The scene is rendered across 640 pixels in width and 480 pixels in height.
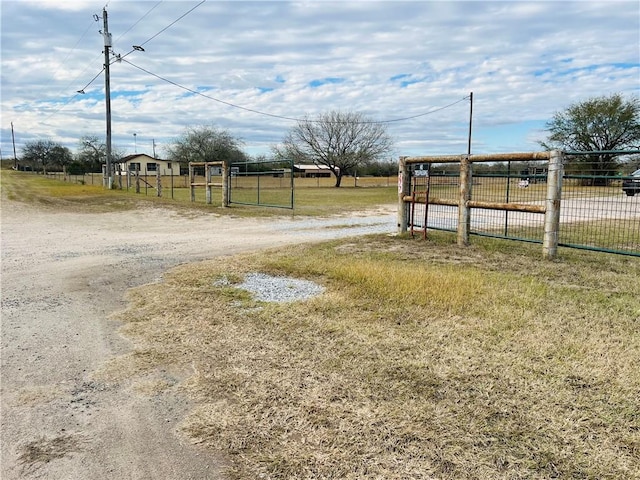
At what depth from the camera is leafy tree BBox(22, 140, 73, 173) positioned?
255 ft

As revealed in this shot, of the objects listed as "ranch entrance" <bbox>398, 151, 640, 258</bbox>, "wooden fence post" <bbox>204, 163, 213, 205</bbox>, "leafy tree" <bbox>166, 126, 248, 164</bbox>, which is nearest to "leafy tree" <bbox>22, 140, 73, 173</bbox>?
"leafy tree" <bbox>166, 126, 248, 164</bbox>

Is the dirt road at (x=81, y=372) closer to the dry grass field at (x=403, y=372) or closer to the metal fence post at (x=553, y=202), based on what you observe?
the dry grass field at (x=403, y=372)

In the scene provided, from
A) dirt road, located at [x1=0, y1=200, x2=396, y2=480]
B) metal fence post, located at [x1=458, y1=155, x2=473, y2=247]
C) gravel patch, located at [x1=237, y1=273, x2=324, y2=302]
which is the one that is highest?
metal fence post, located at [x1=458, y1=155, x2=473, y2=247]

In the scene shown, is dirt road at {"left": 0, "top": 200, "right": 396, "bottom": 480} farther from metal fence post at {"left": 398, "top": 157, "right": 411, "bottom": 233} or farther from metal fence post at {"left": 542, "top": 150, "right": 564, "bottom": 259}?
metal fence post at {"left": 542, "top": 150, "right": 564, "bottom": 259}

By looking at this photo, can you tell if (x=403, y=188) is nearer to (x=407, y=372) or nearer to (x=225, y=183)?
(x=407, y=372)

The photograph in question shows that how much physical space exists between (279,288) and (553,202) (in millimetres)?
4419

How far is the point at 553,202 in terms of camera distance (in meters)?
7.13

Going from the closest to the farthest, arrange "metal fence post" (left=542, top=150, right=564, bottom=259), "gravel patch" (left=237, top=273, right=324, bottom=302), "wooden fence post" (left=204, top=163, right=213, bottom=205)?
1. "gravel patch" (left=237, top=273, right=324, bottom=302)
2. "metal fence post" (left=542, top=150, right=564, bottom=259)
3. "wooden fence post" (left=204, top=163, right=213, bottom=205)

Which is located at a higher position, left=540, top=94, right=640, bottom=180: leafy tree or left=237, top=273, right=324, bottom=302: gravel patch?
left=540, top=94, right=640, bottom=180: leafy tree

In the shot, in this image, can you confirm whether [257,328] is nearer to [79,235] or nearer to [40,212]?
[79,235]

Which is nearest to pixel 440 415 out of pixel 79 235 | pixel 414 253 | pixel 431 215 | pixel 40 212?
pixel 414 253

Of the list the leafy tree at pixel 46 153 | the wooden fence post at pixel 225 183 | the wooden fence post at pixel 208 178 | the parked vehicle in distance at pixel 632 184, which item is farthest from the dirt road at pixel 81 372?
the leafy tree at pixel 46 153

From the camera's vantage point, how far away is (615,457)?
7.73 feet

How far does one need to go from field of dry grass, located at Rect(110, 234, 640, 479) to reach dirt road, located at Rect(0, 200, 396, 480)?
0.68 feet
